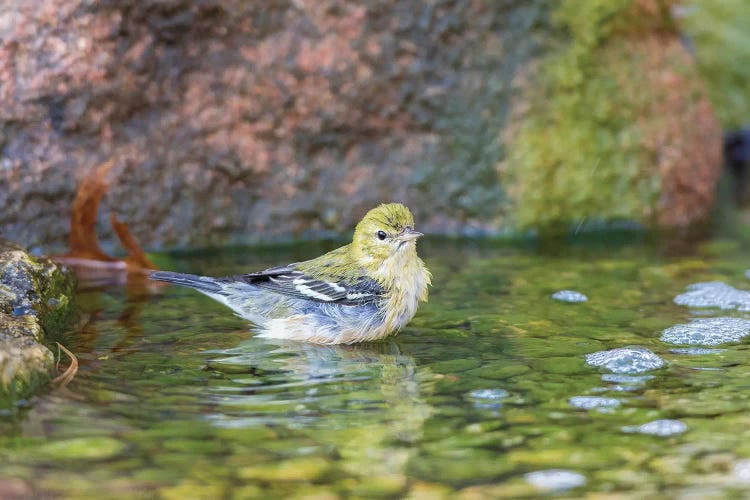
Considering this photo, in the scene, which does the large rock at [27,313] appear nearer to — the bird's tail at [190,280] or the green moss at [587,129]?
the bird's tail at [190,280]

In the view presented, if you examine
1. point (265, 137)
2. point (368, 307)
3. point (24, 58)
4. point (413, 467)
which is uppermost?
point (24, 58)

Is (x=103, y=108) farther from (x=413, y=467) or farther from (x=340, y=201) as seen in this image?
(x=413, y=467)

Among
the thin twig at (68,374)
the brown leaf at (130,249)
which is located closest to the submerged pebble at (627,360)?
the thin twig at (68,374)

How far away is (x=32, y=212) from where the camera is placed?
22.0 ft

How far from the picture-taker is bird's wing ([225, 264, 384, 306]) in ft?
17.4

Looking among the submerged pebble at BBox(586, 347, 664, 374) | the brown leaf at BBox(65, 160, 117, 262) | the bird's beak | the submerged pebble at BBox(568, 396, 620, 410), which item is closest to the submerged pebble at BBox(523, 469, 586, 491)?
the submerged pebble at BBox(568, 396, 620, 410)

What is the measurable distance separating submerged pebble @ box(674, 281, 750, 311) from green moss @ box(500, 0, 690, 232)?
217 centimetres

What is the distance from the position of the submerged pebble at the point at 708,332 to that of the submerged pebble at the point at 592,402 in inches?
42.5

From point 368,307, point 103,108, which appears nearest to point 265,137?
point 103,108

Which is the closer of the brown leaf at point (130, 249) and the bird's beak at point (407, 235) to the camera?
the bird's beak at point (407, 235)

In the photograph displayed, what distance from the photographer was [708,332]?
5.05 metres

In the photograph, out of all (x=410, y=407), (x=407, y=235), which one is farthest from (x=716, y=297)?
(x=410, y=407)

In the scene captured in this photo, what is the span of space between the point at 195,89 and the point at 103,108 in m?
0.68

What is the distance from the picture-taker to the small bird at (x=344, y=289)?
5.20 meters
